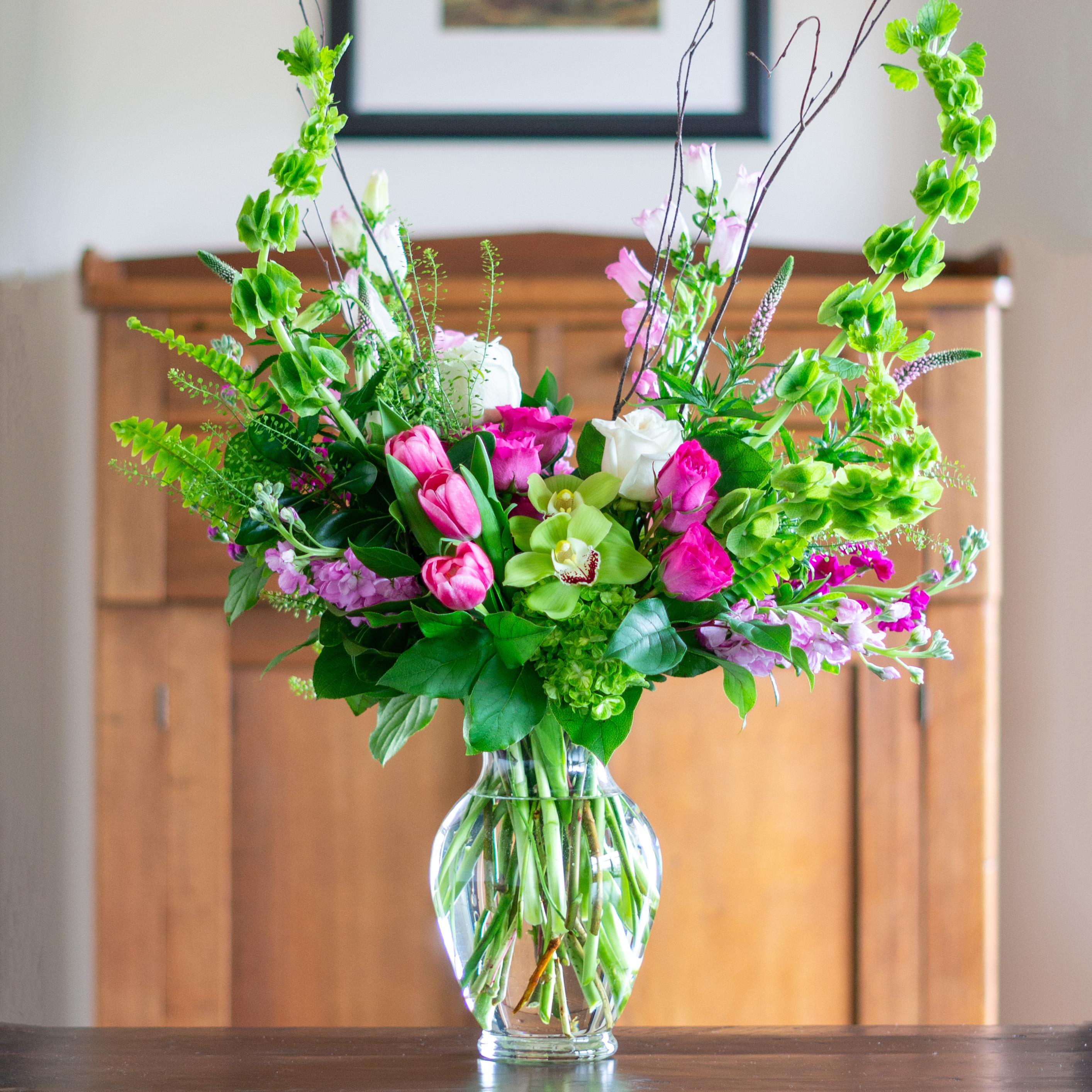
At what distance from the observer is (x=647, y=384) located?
0.71 meters

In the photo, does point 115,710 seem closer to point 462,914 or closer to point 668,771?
point 668,771

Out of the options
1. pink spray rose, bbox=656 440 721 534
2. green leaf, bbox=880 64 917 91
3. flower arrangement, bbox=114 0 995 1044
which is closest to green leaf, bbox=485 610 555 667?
flower arrangement, bbox=114 0 995 1044

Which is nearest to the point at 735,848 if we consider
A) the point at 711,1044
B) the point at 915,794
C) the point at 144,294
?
the point at 915,794

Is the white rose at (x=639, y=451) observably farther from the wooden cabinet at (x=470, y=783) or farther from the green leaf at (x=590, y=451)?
the wooden cabinet at (x=470, y=783)

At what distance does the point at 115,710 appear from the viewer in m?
1.49

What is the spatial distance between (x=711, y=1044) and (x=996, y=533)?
97 cm

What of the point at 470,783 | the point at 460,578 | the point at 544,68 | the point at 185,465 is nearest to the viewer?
the point at 460,578

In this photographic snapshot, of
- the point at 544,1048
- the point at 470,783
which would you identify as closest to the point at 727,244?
the point at 544,1048

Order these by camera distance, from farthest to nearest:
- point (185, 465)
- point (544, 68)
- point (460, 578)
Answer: point (544, 68)
point (185, 465)
point (460, 578)

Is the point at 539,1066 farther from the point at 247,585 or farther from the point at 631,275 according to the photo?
the point at 631,275

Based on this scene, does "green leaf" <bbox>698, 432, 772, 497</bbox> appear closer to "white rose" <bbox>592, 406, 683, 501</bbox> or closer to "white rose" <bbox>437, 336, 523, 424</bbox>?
"white rose" <bbox>592, 406, 683, 501</bbox>

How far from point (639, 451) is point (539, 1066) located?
0.39 meters

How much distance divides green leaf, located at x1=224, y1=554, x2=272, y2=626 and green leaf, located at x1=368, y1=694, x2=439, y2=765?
0.11 meters

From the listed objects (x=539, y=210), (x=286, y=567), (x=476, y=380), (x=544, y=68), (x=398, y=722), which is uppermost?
(x=544, y=68)
